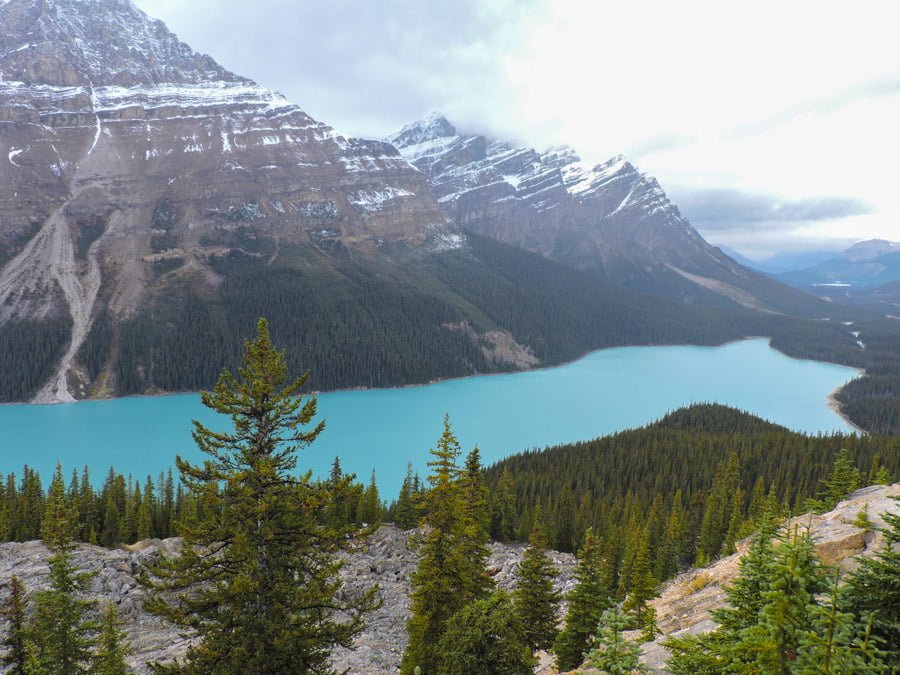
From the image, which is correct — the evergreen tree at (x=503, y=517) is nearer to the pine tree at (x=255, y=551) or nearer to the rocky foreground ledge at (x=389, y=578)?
the rocky foreground ledge at (x=389, y=578)

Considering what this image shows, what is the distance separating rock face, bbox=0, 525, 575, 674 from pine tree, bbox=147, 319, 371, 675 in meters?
14.1

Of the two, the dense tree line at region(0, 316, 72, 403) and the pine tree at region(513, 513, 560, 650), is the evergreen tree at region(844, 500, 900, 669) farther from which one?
the dense tree line at region(0, 316, 72, 403)

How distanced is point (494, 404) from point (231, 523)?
116 m

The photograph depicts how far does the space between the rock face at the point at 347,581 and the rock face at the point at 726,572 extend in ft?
26.3

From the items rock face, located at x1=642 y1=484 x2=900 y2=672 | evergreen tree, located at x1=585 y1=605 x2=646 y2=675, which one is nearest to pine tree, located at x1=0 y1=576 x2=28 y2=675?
evergreen tree, located at x1=585 y1=605 x2=646 y2=675

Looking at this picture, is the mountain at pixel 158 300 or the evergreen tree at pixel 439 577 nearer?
the evergreen tree at pixel 439 577

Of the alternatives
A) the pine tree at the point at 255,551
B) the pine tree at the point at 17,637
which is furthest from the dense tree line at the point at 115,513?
the pine tree at the point at 255,551

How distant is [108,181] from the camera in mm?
191625

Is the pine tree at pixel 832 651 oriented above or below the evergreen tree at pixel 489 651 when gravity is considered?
above

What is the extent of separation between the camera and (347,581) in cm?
3183

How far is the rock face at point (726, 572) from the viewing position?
13321mm

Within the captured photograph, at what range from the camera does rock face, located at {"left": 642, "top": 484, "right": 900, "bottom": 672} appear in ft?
43.7

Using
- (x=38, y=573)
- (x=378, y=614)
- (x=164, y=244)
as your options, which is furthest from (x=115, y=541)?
(x=164, y=244)

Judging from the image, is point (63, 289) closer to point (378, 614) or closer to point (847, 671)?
point (378, 614)
